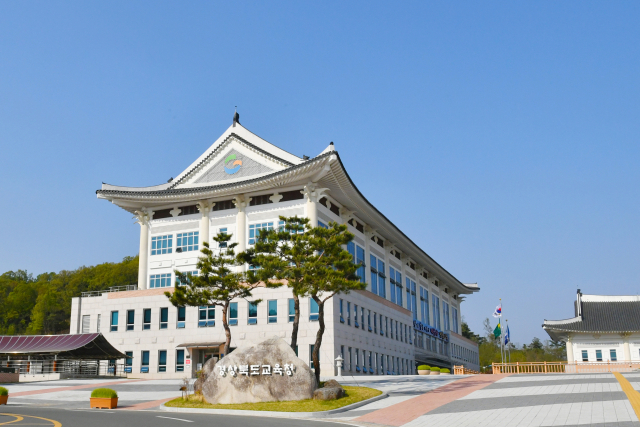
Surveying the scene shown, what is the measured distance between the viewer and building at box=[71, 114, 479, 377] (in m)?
41.4

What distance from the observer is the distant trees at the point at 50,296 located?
88438 mm

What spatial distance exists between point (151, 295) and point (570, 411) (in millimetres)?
33535

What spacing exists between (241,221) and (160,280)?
7.96m

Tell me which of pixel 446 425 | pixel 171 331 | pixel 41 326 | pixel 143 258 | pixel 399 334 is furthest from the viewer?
pixel 41 326

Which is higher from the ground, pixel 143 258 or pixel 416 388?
pixel 143 258

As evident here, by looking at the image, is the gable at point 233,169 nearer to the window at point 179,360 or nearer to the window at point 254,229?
the window at point 254,229

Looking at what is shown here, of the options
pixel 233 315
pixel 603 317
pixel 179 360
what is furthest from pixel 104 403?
pixel 603 317

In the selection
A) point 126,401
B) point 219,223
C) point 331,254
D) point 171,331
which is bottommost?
point 126,401

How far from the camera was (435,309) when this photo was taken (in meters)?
71.8

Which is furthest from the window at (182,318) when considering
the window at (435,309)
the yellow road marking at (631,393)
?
the window at (435,309)

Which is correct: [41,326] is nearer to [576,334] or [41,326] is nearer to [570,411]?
[576,334]

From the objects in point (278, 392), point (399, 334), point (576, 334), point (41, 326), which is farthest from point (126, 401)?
point (41, 326)

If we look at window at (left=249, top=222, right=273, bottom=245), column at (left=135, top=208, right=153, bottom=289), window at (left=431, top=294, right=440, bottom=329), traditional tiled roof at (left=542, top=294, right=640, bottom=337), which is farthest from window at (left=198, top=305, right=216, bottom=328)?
window at (left=431, top=294, right=440, bottom=329)

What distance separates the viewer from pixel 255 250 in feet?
88.8
